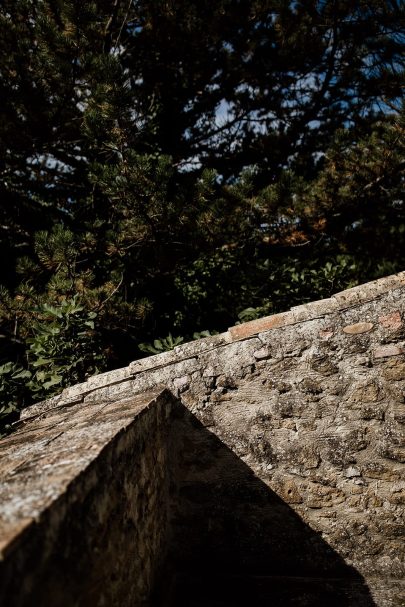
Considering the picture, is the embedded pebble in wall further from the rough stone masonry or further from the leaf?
the leaf

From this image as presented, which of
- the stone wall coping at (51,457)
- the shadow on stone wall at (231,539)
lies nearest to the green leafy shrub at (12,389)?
the stone wall coping at (51,457)

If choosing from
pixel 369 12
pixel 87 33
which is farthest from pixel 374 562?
pixel 369 12

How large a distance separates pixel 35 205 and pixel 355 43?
158 inches

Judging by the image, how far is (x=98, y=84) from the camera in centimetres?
269

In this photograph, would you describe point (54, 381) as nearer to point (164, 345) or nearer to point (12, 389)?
point (12, 389)

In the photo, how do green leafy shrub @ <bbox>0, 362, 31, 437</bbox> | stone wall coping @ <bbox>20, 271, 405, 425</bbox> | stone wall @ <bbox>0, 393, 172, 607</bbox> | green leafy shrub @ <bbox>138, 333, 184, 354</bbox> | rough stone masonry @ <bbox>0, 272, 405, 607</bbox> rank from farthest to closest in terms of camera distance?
green leafy shrub @ <bbox>138, 333, 184, 354</bbox> < green leafy shrub @ <bbox>0, 362, 31, 437</bbox> < stone wall coping @ <bbox>20, 271, 405, 425</bbox> < rough stone masonry @ <bbox>0, 272, 405, 607</bbox> < stone wall @ <bbox>0, 393, 172, 607</bbox>

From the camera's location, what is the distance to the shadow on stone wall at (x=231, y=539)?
2180 mm

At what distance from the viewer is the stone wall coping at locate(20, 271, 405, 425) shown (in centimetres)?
216

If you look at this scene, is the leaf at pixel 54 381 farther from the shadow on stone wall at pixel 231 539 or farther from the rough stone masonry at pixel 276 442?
the shadow on stone wall at pixel 231 539

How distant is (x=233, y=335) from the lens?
236 centimetres

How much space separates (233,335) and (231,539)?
1277 mm

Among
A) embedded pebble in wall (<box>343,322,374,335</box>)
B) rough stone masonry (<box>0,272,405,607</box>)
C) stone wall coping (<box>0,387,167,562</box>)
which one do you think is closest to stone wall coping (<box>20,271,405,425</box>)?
rough stone masonry (<box>0,272,405,607</box>)

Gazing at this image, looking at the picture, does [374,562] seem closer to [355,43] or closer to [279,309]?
[279,309]

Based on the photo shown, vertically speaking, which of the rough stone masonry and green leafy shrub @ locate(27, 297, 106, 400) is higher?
green leafy shrub @ locate(27, 297, 106, 400)
